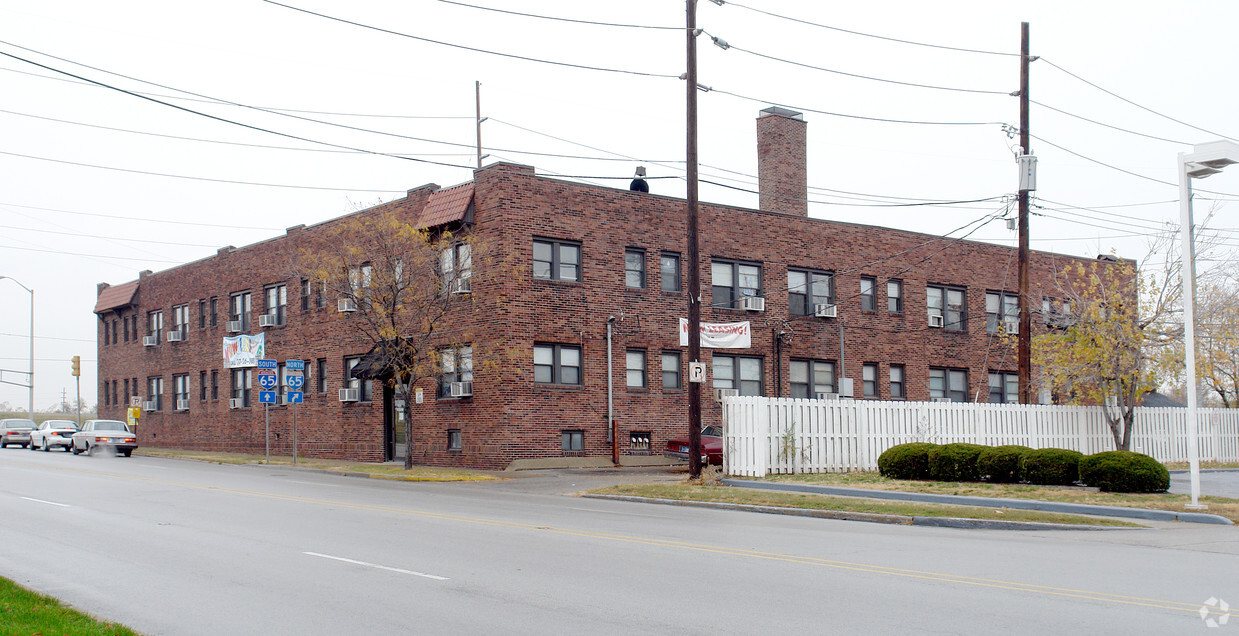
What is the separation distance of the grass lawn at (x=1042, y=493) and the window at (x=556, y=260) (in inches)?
410

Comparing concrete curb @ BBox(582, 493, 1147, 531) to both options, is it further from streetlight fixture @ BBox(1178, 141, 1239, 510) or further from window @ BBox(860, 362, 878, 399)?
window @ BBox(860, 362, 878, 399)

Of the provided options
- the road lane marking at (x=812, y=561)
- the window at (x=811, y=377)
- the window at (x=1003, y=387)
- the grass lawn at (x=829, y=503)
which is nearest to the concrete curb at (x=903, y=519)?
the grass lawn at (x=829, y=503)

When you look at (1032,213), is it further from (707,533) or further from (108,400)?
(108,400)

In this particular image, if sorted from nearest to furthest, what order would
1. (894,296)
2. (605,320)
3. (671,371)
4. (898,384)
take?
(605,320)
(671,371)
(898,384)
(894,296)

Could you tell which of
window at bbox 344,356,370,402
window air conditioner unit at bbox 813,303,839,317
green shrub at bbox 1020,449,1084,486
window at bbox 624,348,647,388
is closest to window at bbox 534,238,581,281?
window at bbox 624,348,647,388

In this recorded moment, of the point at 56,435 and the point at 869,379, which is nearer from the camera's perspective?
the point at 869,379

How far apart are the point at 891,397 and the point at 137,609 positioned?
105 feet

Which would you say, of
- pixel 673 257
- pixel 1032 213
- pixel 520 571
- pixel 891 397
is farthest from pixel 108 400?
pixel 520 571

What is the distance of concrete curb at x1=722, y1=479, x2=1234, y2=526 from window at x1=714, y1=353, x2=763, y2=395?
38.6 ft

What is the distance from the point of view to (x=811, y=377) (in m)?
35.8

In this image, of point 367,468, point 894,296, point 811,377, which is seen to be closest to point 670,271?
point 811,377

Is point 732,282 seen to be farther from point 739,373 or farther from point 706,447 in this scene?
point 706,447

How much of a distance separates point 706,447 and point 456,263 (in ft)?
29.5

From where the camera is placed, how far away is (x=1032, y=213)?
27562mm
